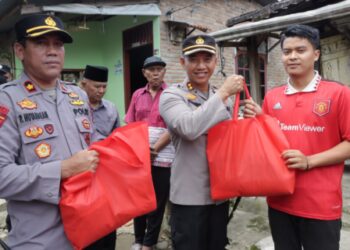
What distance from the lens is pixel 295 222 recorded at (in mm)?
1894

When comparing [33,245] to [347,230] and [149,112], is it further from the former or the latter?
[347,230]

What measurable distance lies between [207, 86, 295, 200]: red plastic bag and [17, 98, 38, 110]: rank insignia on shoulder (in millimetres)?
944

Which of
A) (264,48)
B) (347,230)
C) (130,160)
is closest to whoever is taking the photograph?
(130,160)

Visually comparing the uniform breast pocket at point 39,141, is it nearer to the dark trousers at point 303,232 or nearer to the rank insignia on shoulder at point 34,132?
the rank insignia on shoulder at point 34,132

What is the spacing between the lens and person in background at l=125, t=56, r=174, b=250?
3207 millimetres

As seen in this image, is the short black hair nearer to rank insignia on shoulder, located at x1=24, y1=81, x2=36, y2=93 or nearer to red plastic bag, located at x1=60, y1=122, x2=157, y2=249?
red plastic bag, located at x1=60, y1=122, x2=157, y2=249

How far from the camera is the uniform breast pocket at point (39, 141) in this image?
4.69ft

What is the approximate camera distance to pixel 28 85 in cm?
153

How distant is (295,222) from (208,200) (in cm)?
52

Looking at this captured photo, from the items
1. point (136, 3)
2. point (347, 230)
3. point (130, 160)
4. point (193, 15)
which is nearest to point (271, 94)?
point (130, 160)

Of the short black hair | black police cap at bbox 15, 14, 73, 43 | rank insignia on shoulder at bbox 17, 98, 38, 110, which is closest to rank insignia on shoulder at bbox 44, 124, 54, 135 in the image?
rank insignia on shoulder at bbox 17, 98, 38, 110

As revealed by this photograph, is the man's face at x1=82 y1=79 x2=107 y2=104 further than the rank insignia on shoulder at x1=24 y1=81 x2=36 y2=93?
Yes

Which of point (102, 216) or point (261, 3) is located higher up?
point (261, 3)

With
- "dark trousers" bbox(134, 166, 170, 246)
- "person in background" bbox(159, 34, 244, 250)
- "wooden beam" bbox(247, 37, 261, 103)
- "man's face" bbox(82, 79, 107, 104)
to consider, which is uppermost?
"wooden beam" bbox(247, 37, 261, 103)
